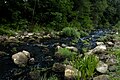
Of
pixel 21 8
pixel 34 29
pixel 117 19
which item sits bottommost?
pixel 117 19

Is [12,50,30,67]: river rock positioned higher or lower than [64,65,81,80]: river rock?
lower

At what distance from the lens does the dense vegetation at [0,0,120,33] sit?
17969mm

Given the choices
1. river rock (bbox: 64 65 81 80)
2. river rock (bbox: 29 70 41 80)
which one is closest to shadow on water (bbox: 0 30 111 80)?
river rock (bbox: 29 70 41 80)

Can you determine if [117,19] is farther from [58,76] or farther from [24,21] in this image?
[58,76]

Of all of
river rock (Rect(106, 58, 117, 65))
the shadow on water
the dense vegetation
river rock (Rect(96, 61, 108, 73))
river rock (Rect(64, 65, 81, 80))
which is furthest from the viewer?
the dense vegetation

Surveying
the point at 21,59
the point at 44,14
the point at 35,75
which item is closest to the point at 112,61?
the point at 35,75

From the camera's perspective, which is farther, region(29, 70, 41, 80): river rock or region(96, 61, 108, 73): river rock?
region(96, 61, 108, 73): river rock

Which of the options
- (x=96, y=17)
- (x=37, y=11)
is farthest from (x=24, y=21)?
(x=96, y=17)

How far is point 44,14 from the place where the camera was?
21641 mm

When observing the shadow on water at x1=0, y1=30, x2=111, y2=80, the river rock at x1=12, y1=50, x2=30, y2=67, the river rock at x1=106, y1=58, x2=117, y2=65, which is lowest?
the shadow on water at x1=0, y1=30, x2=111, y2=80

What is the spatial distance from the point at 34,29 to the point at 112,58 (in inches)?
409

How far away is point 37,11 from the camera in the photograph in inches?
842

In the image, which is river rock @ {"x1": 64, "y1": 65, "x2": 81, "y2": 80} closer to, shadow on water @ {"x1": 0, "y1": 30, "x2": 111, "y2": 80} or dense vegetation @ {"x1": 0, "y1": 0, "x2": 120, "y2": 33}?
shadow on water @ {"x1": 0, "y1": 30, "x2": 111, "y2": 80}

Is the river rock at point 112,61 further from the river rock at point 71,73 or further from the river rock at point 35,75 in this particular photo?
the river rock at point 35,75
